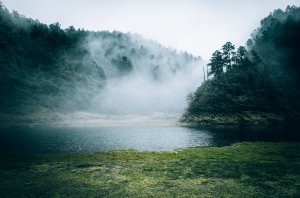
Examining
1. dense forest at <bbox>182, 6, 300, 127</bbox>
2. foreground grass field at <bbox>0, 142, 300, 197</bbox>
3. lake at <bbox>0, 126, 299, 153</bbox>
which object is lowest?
foreground grass field at <bbox>0, 142, 300, 197</bbox>

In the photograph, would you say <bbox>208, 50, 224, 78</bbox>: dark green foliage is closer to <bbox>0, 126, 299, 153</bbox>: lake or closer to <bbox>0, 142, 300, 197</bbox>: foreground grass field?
<bbox>0, 126, 299, 153</bbox>: lake

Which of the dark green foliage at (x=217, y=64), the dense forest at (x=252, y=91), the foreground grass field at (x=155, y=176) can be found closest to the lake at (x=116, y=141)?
the foreground grass field at (x=155, y=176)

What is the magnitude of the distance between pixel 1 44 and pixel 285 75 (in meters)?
189

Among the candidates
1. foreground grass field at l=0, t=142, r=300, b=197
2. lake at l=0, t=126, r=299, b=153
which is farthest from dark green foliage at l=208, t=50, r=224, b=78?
foreground grass field at l=0, t=142, r=300, b=197

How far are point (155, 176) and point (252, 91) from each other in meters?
125

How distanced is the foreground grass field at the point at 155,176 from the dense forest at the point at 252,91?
296 ft

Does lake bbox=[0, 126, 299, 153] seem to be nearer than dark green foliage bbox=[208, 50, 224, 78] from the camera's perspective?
Yes

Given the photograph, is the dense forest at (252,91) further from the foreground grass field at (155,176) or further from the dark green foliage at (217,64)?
the foreground grass field at (155,176)

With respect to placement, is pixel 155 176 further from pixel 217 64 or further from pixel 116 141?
pixel 217 64

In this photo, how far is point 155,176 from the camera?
30.4 meters

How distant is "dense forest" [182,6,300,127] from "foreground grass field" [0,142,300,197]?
90.3 m

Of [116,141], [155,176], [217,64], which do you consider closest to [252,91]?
[217,64]

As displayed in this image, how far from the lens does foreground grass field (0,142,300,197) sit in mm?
24656

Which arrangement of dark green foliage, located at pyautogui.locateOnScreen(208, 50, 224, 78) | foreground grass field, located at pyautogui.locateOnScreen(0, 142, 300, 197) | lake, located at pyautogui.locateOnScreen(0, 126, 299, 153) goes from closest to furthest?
foreground grass field, located at pyautogui.locateOnScreen(0, 142, 300, 197) < lake, located at pyautogui.locateOnScreen(0, 126, 299, 153) < dark green foliage, located at pyautogui.locateOnScreen(208, 50, 224, 78)
